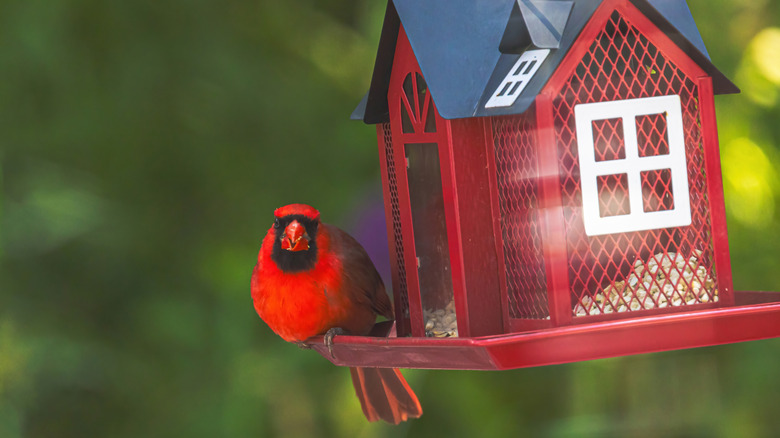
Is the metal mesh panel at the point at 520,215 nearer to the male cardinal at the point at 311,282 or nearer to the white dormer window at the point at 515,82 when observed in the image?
the white dormer window at the point at 515,82

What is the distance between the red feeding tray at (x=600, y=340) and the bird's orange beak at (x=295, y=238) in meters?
0.46

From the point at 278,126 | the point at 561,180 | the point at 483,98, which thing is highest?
the point at 278,126

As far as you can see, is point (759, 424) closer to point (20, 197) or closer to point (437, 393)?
point (437, 393)

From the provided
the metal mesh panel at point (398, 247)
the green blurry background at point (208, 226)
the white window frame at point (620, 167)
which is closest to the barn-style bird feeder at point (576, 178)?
the white window frame at point (620, 167)

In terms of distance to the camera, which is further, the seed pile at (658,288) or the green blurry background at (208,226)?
the green blurry background at (208,226)

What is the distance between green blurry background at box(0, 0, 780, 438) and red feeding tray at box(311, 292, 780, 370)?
1.50m

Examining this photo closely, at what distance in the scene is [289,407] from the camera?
3.26 m

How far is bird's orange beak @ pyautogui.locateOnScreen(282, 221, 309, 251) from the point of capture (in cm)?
192

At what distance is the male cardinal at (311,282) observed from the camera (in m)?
1.94

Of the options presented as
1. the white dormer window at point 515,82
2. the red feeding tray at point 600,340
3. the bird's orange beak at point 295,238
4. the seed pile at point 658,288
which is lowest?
the red feeding tray at point 600,340


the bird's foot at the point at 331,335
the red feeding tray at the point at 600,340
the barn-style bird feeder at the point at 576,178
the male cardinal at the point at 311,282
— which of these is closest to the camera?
the red feeding tray at the point at 600,340

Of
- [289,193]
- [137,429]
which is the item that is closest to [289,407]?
[137,429]

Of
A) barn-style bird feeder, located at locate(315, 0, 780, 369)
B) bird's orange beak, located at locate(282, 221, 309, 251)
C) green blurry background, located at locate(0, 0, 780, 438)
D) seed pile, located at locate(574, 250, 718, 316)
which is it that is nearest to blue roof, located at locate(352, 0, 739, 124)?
barn-style bird feeder, located at locate(315, 0, 780, 369)

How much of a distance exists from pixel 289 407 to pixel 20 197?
3.97 ft
